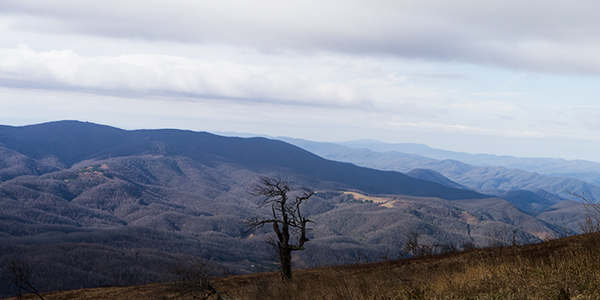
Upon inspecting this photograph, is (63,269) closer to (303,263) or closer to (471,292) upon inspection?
(303,263)

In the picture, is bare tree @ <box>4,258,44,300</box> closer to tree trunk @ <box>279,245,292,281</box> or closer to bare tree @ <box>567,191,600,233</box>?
tree trunk @ <box>279,245,292,281</box>

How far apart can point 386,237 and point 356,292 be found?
194683 mm

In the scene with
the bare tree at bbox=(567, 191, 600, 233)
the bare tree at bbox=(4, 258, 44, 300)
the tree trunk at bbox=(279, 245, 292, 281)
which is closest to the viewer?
the bare tree at bbox=(567, 191, 600, 233)

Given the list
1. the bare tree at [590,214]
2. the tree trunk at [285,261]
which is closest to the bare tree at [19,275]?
the tree trunk at [285,261]

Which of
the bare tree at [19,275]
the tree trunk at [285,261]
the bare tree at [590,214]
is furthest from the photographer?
the tree trunk at [285,261]

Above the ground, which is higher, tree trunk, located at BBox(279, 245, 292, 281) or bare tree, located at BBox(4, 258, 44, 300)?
bare tree, located at BBox(4, 258, 44, 300)

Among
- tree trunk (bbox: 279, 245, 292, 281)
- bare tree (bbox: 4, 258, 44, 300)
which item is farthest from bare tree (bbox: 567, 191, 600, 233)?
bare tree (bbox: 4, 258, 44, 300)

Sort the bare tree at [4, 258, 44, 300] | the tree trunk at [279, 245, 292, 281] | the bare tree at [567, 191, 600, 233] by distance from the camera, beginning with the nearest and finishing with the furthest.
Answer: the bare tree at [567, 191, 600, 233] < the bare tree at [4, 258, 44, 300] < the tree trunk at [279, 245, 292, 281]

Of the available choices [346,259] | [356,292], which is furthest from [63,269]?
[356,292]

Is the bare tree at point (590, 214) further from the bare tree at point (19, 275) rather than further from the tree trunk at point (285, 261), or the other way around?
the bare tree at point (19, 275)

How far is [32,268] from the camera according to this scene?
108 m

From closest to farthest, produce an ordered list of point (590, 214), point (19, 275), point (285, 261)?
1. point (590, 214)
2. point (19, 275)
3. point (285, 261)

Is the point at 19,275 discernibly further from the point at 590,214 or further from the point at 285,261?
the point at 590,214

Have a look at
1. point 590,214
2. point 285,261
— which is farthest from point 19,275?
point 590,214
